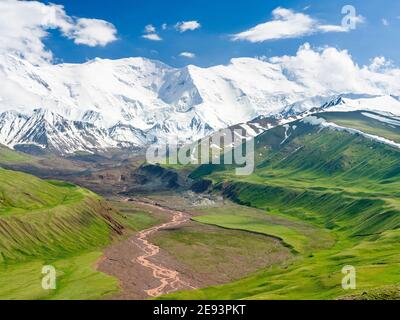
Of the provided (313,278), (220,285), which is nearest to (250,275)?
(220,285)

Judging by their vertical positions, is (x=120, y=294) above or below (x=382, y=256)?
below

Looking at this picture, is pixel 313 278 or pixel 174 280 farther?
pixel 174 280
